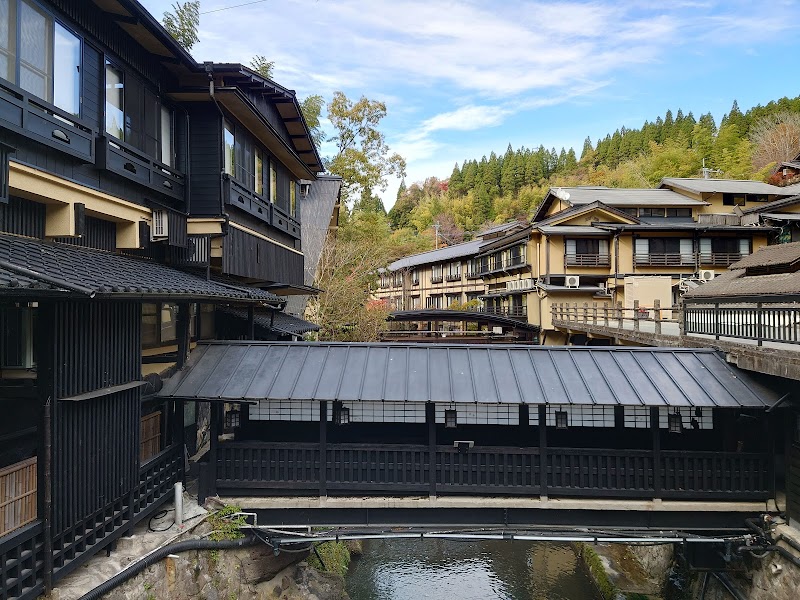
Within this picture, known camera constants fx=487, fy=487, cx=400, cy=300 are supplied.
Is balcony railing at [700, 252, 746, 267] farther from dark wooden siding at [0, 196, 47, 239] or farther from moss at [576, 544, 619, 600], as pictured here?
dark wooden siding at [0, 196, 47, 239]

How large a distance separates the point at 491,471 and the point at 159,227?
8728 millimetres

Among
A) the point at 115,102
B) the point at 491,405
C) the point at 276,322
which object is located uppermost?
the point at 115,102

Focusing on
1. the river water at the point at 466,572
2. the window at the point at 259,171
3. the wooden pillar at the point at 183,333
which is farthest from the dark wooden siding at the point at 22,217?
the river water at the point at 466,572

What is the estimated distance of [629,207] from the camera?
3597 centimetres

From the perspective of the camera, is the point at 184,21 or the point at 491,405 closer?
the point at 491,405

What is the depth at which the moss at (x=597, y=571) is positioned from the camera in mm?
14795

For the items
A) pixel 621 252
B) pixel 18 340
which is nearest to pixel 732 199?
pixel 621 252

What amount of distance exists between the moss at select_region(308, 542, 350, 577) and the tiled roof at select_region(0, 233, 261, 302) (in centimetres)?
831

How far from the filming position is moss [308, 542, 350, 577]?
13816 mm

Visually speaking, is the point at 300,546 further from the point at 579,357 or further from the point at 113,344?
the point at 579,357

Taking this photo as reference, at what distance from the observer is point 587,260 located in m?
32.4

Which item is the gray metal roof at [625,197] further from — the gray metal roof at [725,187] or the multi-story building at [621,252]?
the gray metal roof at [725,187]

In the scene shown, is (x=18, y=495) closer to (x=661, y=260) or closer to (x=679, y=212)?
(x=661, y=260)

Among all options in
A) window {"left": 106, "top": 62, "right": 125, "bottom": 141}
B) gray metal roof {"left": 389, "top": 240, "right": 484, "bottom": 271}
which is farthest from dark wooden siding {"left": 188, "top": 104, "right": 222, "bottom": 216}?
gray metal roof {"left": 389, "top": 240, "right": 484, "bottom": 271}
